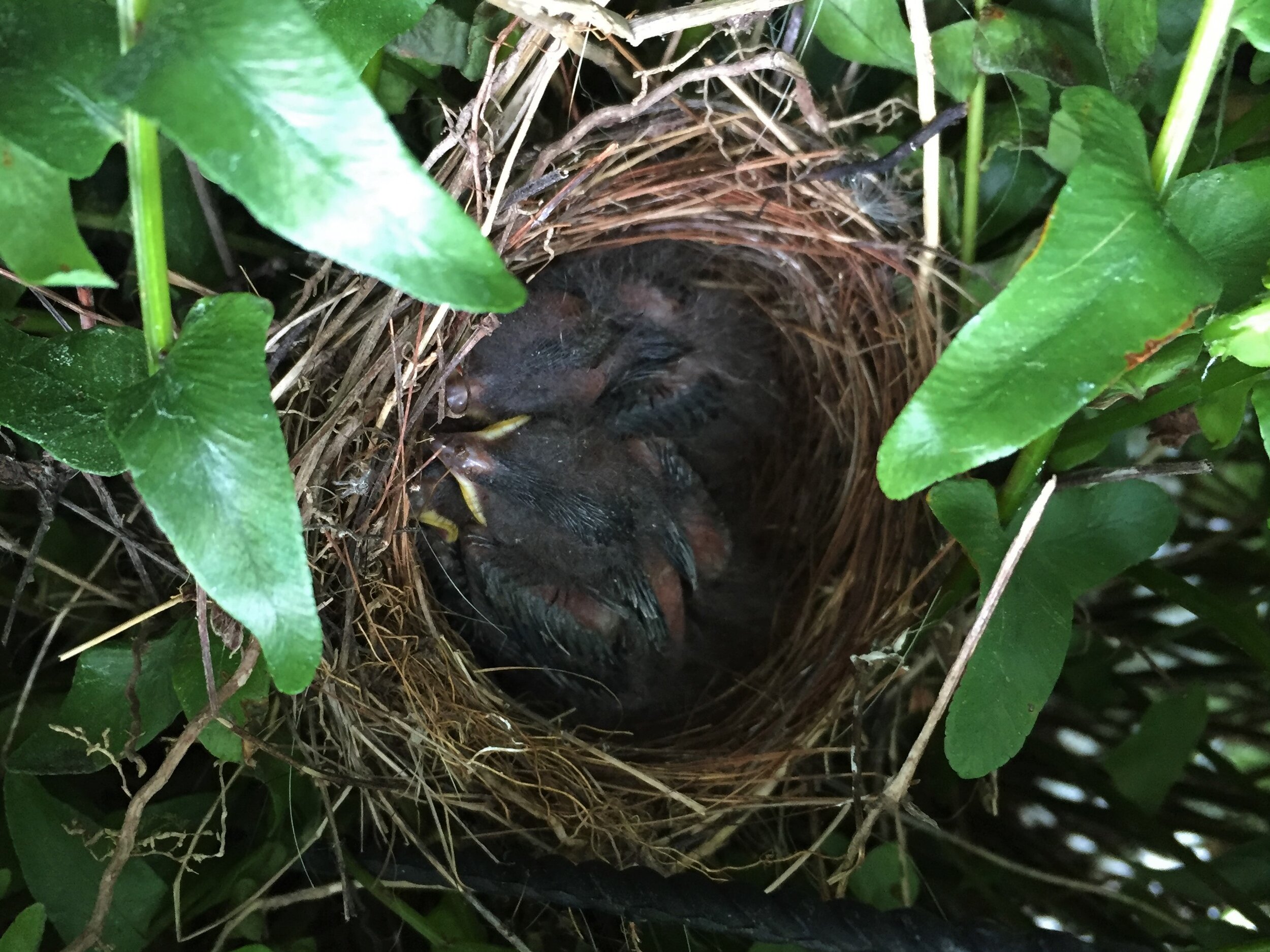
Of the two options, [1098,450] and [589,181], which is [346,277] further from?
[1098,450]

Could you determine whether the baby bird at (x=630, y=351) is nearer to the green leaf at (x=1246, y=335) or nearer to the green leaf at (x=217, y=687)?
the green leaf at (x=217, y=687)

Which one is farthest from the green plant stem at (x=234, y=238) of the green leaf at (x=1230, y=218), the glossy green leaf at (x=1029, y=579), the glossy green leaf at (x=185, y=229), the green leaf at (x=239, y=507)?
the green leaf at (x=1230, y=218)

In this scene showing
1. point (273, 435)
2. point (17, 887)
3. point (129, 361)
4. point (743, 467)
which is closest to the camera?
point (273, 435)

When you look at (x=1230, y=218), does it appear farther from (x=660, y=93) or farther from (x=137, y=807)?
(x=137, y=807)

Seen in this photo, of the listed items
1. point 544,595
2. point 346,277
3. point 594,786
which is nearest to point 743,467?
point 544,595

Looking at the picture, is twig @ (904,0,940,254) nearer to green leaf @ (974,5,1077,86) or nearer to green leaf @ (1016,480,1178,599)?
green leaf @ (974,5,1077,86)

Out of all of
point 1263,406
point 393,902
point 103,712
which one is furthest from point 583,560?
point 1263,406

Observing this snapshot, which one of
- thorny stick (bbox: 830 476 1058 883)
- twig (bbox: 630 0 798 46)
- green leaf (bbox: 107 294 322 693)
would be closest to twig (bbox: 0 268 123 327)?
green leaf (bbox: 107 294 322 693)
